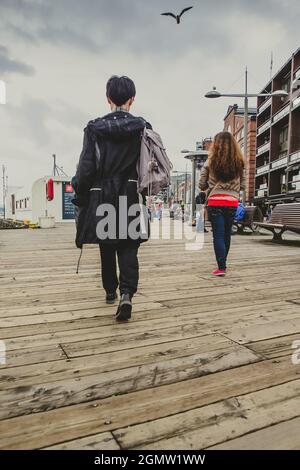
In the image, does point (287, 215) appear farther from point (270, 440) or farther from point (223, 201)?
point (270, 440)

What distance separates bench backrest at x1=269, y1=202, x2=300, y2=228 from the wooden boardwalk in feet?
14.8

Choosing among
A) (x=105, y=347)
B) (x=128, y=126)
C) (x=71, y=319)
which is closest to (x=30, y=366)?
(x=105, y=347)

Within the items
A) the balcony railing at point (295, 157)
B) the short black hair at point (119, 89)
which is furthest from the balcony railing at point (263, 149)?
the short black hair at point (119, 89)

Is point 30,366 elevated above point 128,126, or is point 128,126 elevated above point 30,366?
point 128,126

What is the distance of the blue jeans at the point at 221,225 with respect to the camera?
4633mm

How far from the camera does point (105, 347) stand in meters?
2.12

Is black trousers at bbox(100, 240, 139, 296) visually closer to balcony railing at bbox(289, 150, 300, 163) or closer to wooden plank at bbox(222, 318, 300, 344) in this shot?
wooden plank at bbox(222, 318, 300, 344)

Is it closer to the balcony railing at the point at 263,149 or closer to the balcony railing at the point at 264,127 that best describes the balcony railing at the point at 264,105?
the balcony railing at the point at 264,127

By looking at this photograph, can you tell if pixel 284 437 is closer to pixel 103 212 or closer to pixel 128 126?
pixel 103 212

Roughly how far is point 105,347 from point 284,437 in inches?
44.1

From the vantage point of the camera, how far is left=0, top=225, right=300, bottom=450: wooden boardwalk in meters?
1.30

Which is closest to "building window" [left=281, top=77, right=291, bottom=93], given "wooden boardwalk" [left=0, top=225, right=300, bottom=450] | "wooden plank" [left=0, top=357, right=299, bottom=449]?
"wooden boardwalk" [left=0, top=225, right=300, bottom=450]

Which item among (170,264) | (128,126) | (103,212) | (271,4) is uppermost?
(271,4)
